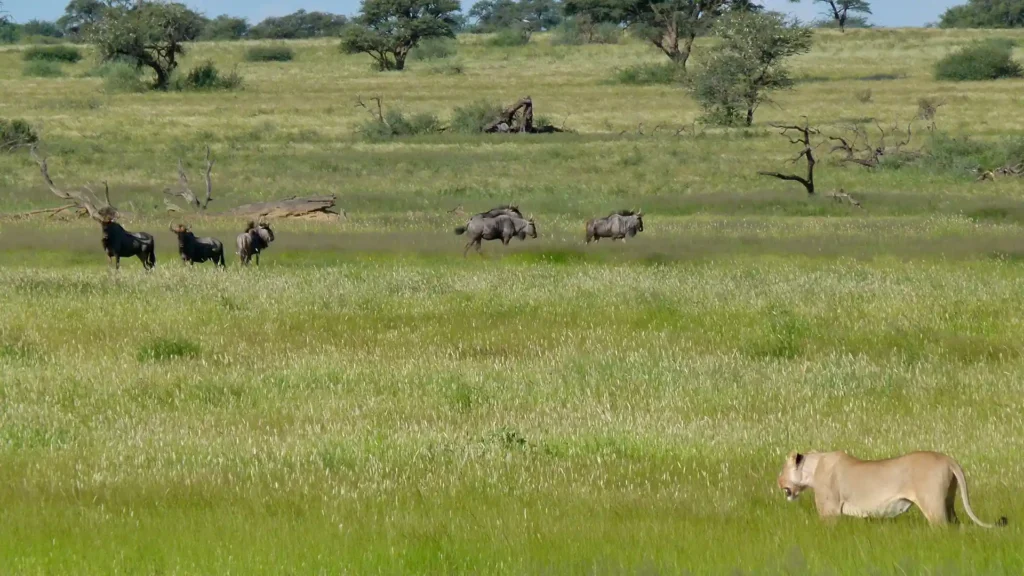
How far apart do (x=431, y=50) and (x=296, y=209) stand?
7324cm

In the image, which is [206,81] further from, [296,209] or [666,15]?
[296,209]

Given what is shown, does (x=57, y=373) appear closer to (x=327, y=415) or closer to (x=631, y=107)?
(x=327, y=415)

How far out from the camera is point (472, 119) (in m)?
53.5

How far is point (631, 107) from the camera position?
62031 mm

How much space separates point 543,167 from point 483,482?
107ft

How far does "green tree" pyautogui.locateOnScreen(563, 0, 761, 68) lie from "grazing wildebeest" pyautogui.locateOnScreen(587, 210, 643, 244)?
5633cm

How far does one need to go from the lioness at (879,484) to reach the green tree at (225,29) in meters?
140

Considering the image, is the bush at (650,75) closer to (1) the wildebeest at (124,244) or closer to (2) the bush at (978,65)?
(2) the bush at (978,65)

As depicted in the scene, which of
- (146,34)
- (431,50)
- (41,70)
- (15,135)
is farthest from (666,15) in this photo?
(15,135)

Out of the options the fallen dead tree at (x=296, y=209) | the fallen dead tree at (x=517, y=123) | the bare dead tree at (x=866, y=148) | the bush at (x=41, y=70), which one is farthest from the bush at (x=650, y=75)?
the fallen dead tree at (x=296, y=209)

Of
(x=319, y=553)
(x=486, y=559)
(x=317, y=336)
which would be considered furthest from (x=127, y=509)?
(x=317, y=336)

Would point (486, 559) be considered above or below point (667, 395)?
above

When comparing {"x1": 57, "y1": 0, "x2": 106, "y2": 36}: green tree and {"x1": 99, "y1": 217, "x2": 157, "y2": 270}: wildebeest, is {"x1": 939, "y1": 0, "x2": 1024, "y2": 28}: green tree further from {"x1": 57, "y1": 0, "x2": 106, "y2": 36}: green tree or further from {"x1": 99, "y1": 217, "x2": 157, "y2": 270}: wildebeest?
{"x1": 99, "y1": 217, "x2": 157, "y2": 270}: wildebeest

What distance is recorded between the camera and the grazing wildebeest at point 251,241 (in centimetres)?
2377
